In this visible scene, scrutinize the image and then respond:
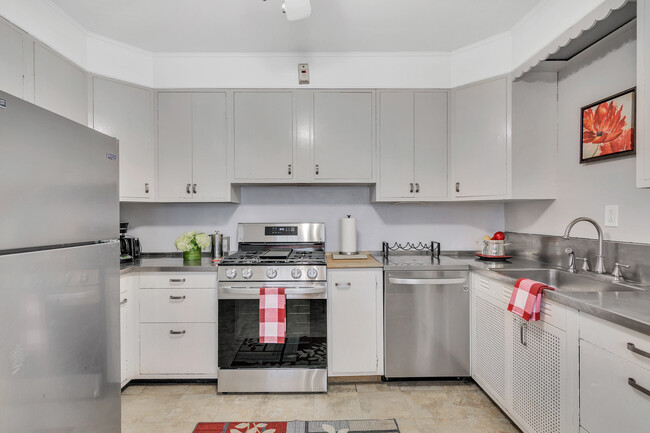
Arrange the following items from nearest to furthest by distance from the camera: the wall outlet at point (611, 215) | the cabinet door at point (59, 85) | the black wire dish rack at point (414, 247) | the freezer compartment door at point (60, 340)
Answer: the freezer compartment door at point (60, 340) < the wall outlet at point (611, 215) < the cabinet door at point (59, 85) < the black wire dish rack at point (414, 247)

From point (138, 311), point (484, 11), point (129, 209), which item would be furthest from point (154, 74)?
point (484, 11)

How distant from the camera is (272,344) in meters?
2.27

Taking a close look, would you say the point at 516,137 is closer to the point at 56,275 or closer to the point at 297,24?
the point at 297,24

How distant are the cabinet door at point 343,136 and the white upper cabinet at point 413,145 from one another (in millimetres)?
125

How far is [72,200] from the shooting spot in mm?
989

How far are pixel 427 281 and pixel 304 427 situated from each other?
1.28 metres

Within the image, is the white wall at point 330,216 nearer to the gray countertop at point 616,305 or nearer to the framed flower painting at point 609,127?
the framed flower painting at point 609,127

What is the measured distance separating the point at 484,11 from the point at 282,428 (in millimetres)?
3017

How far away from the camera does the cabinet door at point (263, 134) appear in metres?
2.61

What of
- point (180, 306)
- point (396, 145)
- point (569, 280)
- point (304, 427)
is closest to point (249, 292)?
point (180, 306)

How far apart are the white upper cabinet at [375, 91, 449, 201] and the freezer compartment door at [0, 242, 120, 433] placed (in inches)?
79.7

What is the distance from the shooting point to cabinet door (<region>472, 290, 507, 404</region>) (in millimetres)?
1957

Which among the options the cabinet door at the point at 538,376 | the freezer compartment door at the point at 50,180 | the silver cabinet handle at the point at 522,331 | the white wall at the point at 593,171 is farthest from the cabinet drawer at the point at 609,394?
the freezer compartment door at the point at 50,180

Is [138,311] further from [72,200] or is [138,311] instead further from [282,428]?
[72,200]
